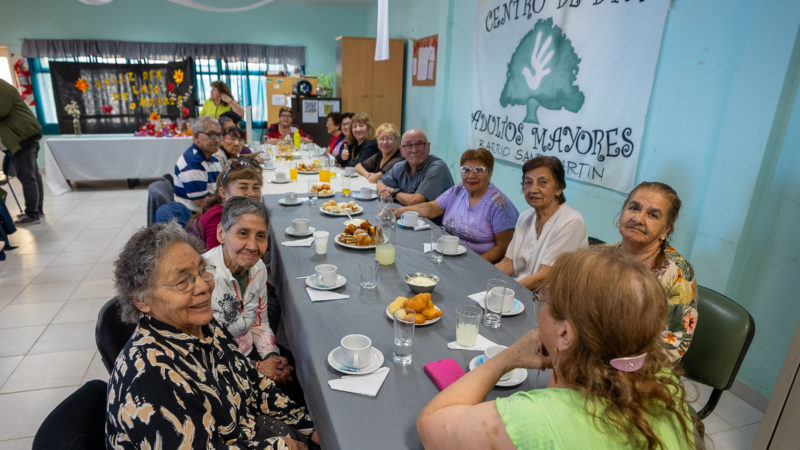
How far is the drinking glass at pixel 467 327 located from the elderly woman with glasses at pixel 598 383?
0.49m

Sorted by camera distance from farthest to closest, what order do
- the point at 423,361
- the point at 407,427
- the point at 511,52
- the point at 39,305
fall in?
the point at 511,52 < the point at 39,305 < the point at 423,361 < the point at 407,427

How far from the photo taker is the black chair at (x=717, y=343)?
4.92 ft

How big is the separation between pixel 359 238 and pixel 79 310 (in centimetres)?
246

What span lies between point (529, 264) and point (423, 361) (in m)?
1.21

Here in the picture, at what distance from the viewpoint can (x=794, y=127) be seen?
6.82 feet

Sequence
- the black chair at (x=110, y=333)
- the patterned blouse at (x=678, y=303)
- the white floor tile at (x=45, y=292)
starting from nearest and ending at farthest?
the black chair at (x=110, y=333), the patterned blouse at (x=678, y=303), the white floor tile at (x=45, y=292)

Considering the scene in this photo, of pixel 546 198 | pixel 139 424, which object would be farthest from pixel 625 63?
pixel 139 424

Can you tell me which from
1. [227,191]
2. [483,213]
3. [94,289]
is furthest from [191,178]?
[483,213]

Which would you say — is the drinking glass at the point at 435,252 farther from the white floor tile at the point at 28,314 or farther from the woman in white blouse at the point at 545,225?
the white floor tile at the point at 28,314

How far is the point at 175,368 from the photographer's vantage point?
1.06 meters

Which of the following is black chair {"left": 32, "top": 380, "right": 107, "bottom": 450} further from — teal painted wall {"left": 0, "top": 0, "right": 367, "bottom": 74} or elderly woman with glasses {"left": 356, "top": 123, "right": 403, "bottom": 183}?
teal painted wall {"left": 0, "top": 0, "right": 367, "bottom": 74}

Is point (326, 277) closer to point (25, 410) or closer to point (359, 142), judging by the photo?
point (25, 410)

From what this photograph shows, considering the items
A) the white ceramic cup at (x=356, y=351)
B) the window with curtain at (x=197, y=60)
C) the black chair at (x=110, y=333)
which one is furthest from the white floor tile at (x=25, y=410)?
the window with curtain at (x=197, y=60)

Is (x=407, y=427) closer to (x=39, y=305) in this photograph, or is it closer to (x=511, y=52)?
(x=39, y=305)
